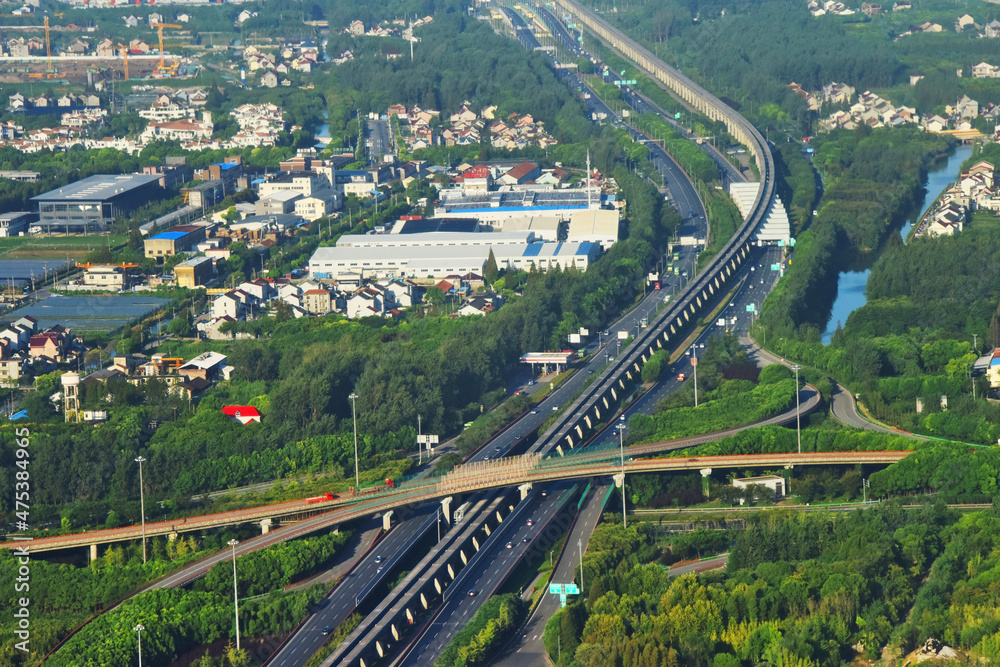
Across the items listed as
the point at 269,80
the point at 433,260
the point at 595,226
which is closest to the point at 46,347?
the point at 433,260

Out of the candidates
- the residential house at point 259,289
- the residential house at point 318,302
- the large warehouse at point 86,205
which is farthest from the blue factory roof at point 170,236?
the residential house at point 318,302

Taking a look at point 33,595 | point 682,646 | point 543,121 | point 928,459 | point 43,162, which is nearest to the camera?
point 682,646

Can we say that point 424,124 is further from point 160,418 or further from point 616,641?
point 616,641

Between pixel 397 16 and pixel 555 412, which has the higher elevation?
pixel 397 16

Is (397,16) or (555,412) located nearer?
(555,412)

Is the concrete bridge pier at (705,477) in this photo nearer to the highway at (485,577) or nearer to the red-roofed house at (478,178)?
the highway at (485,577)

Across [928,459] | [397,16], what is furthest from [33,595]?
[397,16]

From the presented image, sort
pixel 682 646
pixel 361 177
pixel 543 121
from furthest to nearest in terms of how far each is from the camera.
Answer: pixel 543 121
pixel 361 177
pixel 682 646
